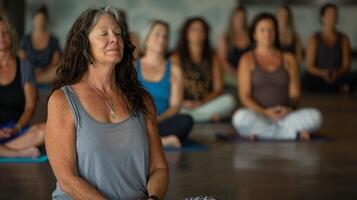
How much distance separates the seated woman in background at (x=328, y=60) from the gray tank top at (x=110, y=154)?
26.2ft

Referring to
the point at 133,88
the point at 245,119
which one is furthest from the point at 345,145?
the point at 133,88

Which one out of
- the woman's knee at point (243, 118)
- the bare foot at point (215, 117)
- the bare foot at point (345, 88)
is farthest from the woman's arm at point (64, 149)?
the bare foot at point (345, 88)

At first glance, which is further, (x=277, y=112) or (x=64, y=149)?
(x=277, y=112)

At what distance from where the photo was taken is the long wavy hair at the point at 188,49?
7824 mm

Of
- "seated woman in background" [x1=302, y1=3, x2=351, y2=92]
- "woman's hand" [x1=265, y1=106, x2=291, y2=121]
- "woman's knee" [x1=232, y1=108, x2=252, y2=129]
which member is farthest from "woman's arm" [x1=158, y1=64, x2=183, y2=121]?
"seated woman in background" [x1=302, y1=3, x2=351, y2=92]

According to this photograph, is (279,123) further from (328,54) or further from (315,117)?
(328,54)

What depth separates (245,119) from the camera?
22.9 ft

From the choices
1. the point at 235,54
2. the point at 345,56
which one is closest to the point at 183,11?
the point at 235,54

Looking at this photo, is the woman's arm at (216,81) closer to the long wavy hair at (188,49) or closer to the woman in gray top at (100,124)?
the long wavy hair at (188,49)

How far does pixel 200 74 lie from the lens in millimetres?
7984

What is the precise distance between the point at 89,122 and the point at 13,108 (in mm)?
2858

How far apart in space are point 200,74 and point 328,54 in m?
3.73

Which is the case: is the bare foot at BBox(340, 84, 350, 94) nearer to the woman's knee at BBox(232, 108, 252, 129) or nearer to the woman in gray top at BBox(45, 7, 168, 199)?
the woman's knee at BBox(232, 108, 252, 129)

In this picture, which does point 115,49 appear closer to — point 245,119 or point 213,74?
point 245,119
